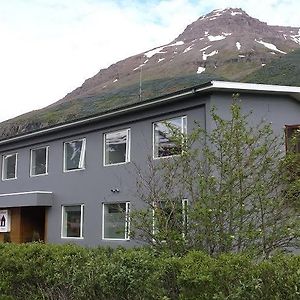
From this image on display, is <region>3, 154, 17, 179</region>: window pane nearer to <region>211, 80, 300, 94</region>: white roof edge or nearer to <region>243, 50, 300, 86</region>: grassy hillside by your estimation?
<region>211, 80, 300, 94</region>: white roof edge

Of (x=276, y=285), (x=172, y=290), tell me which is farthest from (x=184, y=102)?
(x=276, y=285)

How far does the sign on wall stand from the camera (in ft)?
79.1

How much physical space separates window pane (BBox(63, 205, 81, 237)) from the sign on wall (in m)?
4.20

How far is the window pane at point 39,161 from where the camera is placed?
22.4 m

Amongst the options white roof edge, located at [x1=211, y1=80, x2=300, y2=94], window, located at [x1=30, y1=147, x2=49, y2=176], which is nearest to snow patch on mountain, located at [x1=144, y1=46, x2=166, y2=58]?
window, located at [x1=30, y1=147, x2=49, y2=176]

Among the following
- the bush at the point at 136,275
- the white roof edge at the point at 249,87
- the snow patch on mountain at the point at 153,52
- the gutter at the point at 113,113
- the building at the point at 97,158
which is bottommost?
the bush at the point at 136,275

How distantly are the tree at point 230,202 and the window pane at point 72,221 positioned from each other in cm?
885

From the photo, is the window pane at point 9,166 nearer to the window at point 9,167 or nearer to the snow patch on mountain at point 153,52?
the window at point 9,167

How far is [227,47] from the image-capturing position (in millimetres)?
158000

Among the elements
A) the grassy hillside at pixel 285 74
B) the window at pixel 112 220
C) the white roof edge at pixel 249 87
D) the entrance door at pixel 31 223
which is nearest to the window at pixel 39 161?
the entrance door at pixel 31 223

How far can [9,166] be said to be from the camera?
2512 cm

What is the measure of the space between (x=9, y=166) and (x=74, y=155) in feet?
18.5

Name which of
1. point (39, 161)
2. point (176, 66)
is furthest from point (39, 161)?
point (176, 66)

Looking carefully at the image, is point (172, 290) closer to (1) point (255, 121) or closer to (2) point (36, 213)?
(1) point (255, 121)
